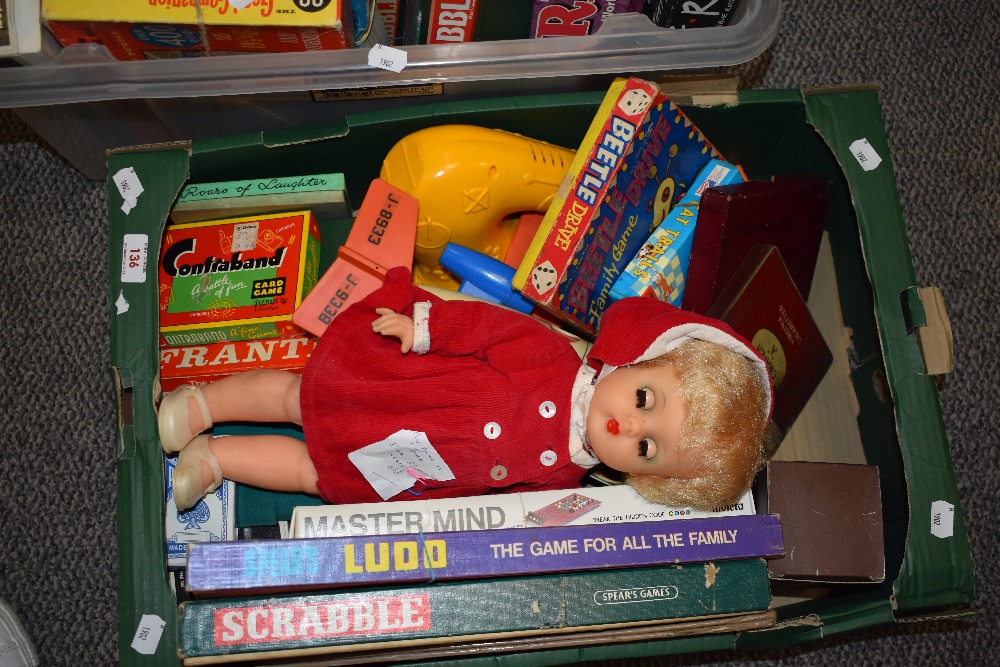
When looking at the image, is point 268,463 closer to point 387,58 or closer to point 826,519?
point 387,58

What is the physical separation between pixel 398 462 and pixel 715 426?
32cm

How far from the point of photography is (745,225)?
934 millimetres

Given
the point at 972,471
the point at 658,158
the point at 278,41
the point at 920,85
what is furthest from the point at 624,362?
the point at 920,85

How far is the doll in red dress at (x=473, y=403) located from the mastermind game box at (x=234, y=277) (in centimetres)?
6

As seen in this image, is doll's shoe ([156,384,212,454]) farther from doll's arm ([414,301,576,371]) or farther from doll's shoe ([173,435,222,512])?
doll's arm ([414,301,576,371])

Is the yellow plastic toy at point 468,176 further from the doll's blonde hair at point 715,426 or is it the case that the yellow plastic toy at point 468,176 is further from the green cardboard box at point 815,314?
the doll's blonde hair at point 715,426

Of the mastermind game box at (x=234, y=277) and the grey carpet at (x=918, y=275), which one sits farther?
the grey carpet at (x=918, y=275)

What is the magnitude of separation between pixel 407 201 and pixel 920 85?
0.84m

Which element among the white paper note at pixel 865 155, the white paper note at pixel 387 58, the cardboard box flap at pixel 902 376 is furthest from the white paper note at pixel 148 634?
the white paper note at pixel 865 155

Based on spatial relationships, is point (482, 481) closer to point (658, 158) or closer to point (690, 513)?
point (690, 513)

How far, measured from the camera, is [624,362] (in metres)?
0.80

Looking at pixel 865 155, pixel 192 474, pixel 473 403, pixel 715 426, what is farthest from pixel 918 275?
pixel 192 474

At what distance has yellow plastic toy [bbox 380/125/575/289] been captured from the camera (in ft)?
3.03

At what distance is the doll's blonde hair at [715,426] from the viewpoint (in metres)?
0.76
